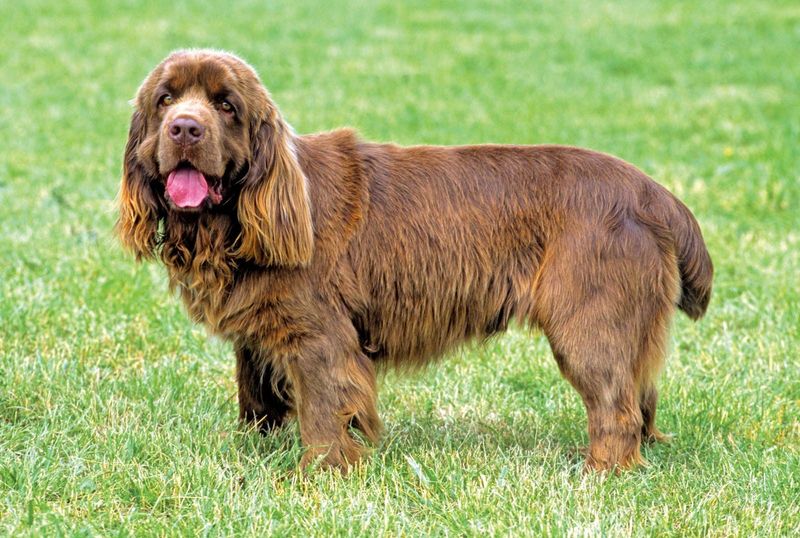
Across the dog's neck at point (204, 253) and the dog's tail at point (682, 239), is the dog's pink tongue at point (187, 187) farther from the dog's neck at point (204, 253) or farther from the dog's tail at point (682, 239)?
the dog's tail at point (682, 239)

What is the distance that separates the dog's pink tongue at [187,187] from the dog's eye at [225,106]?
242 mm

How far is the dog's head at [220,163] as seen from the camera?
12.2ft

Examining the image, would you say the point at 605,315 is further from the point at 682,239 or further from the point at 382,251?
the point at 382,251

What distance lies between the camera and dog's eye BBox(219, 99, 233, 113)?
3.77 m

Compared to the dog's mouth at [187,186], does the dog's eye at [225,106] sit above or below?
above

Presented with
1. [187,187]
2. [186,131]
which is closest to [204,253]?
[187,187]

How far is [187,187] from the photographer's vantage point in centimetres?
372

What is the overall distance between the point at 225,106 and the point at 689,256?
1.83 meters

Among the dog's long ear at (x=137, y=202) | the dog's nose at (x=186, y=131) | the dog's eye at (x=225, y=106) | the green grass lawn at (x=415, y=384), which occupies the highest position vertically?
the dog's eye at (x=225, y=106)

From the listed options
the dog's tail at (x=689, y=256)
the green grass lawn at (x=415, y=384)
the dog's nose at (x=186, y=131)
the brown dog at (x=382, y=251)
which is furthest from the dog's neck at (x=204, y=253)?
the dog's tail at (x=689, y=256)

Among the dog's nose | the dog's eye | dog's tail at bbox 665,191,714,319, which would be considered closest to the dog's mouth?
the dog's nose

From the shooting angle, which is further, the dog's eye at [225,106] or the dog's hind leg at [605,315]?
the dog's hind leg at [605,315]

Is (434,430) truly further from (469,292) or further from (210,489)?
(210,489)

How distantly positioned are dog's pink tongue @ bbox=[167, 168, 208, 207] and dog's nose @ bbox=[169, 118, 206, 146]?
0.15 m
